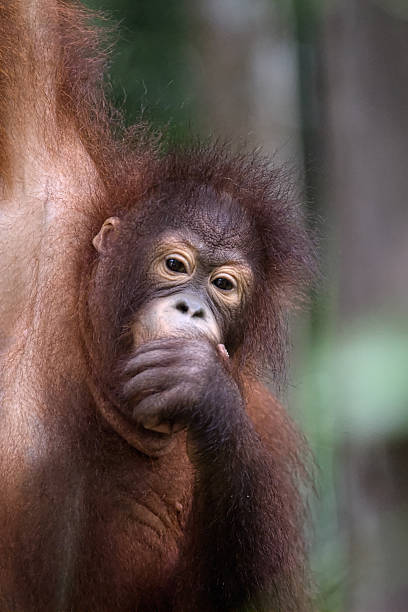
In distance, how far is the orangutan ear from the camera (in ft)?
9.68

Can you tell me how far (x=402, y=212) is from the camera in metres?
1.61

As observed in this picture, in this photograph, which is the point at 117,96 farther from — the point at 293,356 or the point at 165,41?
the point at 293,356

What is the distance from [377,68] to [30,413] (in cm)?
149

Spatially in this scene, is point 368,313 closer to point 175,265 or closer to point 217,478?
point 217,478

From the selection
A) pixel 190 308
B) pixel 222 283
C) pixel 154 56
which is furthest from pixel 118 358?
pixel 154 56

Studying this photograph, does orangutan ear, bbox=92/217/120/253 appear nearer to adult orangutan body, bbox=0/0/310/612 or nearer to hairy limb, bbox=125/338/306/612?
adult orangutan body, bbox=0/0/310/612

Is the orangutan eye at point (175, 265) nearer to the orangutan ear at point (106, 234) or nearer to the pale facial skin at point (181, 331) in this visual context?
the pale facial skin at point (181, 331)

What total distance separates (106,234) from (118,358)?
420 mm

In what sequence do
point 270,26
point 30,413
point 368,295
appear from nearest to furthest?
point 368,295
point 30,413
point 270,26

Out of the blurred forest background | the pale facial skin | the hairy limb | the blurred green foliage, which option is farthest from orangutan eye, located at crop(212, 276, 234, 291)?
the blurred green foliage

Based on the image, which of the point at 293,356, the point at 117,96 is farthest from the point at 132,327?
the point at 117,96

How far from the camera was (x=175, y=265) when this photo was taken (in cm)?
288

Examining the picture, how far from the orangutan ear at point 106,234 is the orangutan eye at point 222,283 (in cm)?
35

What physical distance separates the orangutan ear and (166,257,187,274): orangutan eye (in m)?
0.21
